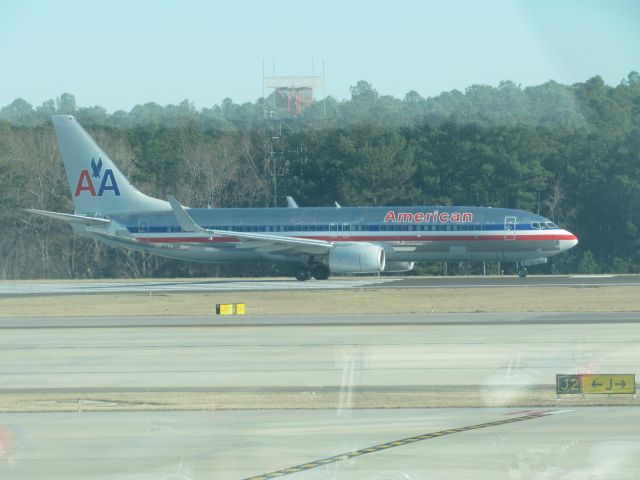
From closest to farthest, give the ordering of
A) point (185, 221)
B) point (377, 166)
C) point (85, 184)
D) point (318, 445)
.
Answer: point (318, 445) → point (185, 221) → point (85, 184) → point (377, 166)

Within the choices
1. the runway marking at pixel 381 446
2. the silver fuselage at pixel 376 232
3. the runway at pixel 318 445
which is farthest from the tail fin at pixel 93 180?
the runway marking at pixel 381 446

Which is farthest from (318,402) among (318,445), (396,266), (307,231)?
(396,266)

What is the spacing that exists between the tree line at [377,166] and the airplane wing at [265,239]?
20.0 meters

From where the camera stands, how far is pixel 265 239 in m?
69.1

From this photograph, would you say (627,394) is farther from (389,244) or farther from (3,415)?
(389,244)

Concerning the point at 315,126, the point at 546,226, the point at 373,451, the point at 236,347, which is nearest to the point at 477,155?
the point at 315,126

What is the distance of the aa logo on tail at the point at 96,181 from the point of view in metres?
74.6

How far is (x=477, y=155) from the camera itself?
94.3 meters

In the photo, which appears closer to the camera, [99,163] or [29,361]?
[29,361]

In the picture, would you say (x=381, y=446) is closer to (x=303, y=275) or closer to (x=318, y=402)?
(x=318, y=402)

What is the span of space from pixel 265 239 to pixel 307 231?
10.1 ft

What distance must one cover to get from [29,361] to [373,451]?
16.8 meters

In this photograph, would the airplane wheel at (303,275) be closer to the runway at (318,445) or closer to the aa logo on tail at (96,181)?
the aa logo on tail at (96,181)

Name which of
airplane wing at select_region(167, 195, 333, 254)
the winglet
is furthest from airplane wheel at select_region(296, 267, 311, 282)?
the winglet
